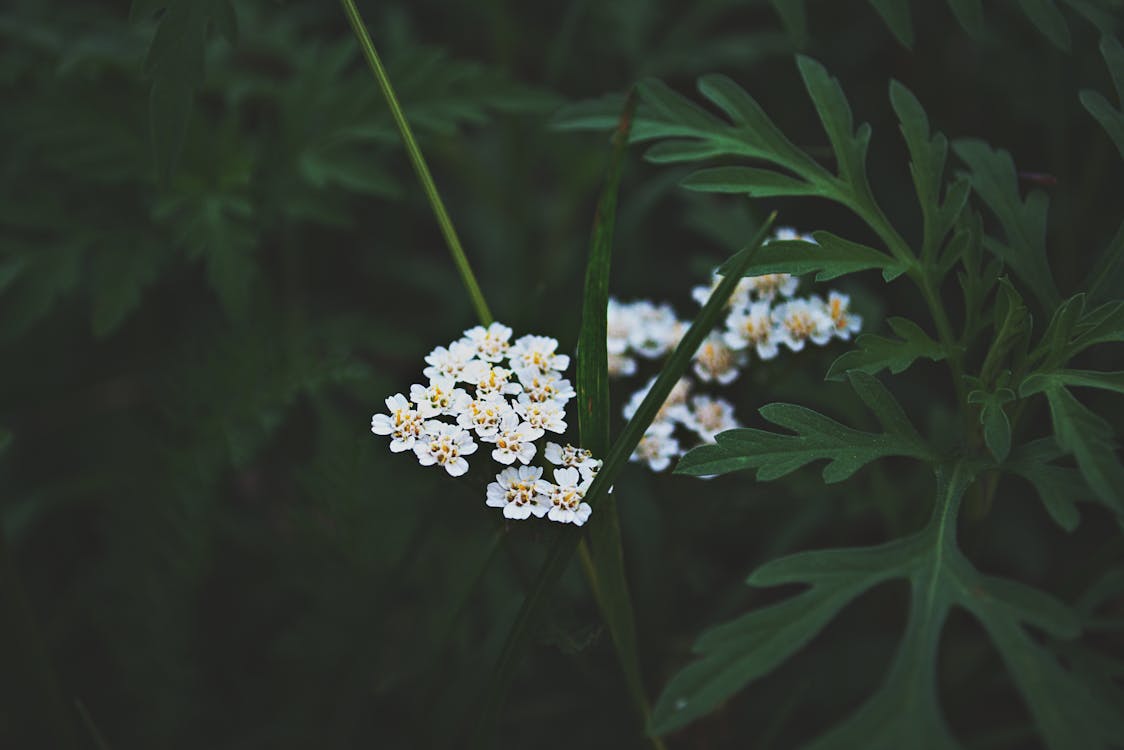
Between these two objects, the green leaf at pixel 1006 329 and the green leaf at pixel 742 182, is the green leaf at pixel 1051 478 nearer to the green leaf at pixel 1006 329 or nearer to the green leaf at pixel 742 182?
the green leaf at pixel 1006 329

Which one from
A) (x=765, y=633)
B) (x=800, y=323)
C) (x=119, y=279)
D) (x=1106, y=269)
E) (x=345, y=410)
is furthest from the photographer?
(x=345, y=410)

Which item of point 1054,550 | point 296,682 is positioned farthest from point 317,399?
point 1054,550

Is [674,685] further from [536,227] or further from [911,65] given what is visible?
[911,65]

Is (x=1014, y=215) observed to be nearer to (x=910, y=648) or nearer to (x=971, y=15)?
(x=971, y=15)

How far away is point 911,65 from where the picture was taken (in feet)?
8.74

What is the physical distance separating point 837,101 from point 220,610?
1851mm

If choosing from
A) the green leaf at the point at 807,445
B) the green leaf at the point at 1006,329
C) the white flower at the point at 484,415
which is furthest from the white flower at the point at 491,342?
the green leaf at the point at 1006,329

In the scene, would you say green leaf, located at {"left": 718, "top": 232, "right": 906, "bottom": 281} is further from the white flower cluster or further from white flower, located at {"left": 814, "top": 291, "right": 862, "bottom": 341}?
the white flower cluster

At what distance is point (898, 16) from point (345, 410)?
1.87m

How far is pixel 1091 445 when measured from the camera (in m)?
1.15

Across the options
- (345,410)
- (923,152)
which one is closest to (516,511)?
(923,152)

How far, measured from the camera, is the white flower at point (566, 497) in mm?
1219

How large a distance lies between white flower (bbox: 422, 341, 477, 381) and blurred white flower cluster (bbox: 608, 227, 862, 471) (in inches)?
13.2

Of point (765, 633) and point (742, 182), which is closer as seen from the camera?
point (765, 633)
